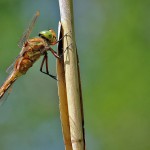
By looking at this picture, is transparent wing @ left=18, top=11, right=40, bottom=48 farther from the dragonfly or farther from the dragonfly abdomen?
the dragonfly abdomen

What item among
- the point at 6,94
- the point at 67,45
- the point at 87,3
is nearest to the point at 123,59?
the point at 87,3

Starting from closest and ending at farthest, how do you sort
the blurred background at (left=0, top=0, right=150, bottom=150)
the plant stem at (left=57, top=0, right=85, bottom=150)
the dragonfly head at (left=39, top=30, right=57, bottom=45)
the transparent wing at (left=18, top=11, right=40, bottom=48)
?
the plant stem at (left=57, top=0, right=85, bottom=150), the dragonfly head at (left=39, top=30, right=57, bottom=45), the transparent wing at (left=18, top=11, right=40, bottom=48), the blurred background at (left=0, top=0, right=150, bottom=150)

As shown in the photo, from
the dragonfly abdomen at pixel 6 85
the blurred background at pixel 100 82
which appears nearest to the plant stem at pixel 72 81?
the dragonfly abdomen at pixel 6 85

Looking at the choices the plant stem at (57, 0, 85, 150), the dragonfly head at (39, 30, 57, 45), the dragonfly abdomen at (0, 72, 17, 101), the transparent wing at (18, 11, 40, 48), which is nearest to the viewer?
the plant stem at (57, 0, 85, 150)

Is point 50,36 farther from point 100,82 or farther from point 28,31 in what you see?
point 100,82

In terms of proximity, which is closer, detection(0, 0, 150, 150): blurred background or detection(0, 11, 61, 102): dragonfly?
Result: detection(0, 11, 61, 102): dragonfly

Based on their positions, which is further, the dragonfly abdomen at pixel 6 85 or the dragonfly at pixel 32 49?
the dragonfly abdomen at pixel 6 85

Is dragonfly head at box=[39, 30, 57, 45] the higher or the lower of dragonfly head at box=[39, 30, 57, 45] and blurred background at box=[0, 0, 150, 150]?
the higher

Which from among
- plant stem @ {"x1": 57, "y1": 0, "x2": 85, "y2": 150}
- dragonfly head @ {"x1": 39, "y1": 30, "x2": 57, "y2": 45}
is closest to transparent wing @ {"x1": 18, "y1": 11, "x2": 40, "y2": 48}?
dragonfly head @ {"x1": 39, "y1": 30, "x2": 57, "y2": 45}

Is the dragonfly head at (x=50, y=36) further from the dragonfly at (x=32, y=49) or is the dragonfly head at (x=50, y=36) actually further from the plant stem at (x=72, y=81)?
the plant stem at (x=72, y=81)
